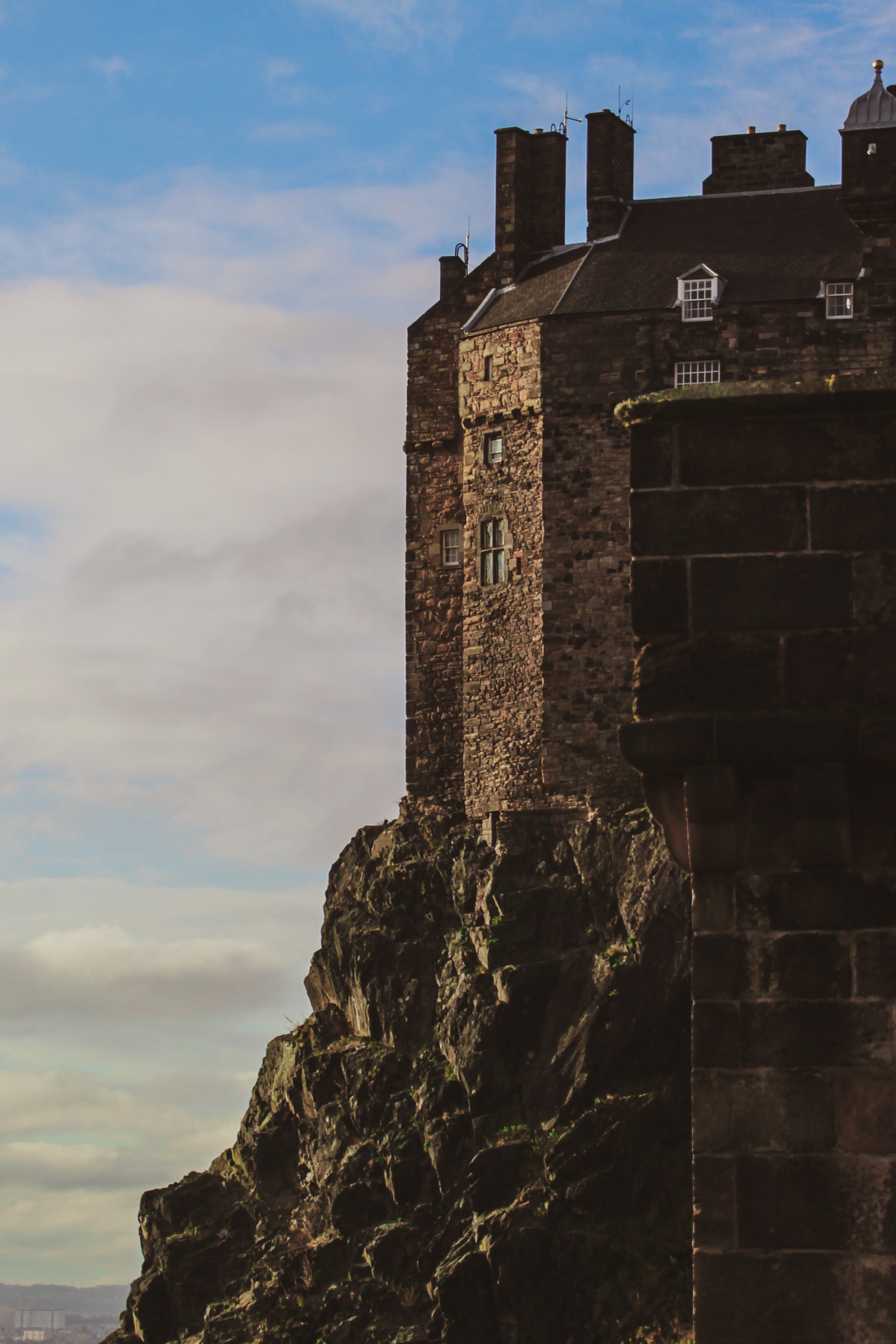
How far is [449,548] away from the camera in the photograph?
150ft

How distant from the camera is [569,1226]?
39.3 meters

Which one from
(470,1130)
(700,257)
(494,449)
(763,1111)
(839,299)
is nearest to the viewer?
(763,1111)

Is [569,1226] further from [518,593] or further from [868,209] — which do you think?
[868,209]

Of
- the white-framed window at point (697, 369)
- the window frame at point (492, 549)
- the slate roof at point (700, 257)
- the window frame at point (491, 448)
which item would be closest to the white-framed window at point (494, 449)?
the window frame at point (491, 448)

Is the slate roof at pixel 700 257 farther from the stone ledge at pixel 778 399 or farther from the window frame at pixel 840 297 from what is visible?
the stone ledge at pixel 778 399

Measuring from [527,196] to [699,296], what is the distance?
5.31 meters

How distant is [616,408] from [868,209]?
115 feet

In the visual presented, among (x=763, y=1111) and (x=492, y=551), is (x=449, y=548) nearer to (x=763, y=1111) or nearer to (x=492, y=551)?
(x=492, y=551)

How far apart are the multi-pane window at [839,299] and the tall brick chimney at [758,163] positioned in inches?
184

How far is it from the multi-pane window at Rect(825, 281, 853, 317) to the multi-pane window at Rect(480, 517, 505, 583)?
23.8 ft

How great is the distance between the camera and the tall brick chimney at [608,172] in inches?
1813

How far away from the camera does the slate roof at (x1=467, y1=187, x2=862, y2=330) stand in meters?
43.2

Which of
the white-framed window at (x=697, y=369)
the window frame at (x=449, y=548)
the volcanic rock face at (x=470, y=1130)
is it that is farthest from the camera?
the window frame at (x=449, y=548)

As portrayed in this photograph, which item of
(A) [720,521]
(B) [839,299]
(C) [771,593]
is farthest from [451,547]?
(C) [771,593]
